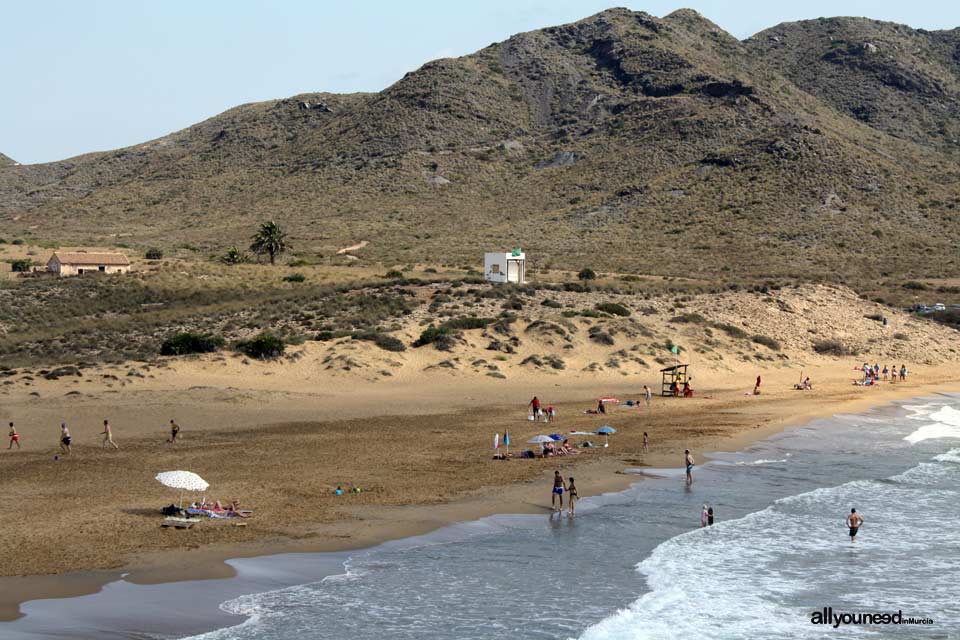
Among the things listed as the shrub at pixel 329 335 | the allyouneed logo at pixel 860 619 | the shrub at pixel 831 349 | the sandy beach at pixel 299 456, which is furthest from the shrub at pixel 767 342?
the allyouneed logo at pixel 860 619

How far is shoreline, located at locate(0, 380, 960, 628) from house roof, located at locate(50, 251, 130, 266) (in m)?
53.1

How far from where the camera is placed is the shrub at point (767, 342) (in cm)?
5644

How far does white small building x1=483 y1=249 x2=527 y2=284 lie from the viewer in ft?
218

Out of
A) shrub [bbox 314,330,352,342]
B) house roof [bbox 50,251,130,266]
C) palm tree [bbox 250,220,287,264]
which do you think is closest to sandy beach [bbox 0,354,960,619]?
shrub [bbox 314,330,352,342]

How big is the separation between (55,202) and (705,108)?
9360cm

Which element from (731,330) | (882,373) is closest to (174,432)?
(731,330)

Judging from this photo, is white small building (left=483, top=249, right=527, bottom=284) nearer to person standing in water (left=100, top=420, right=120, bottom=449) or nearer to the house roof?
the house roof

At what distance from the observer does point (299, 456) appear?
29141mm

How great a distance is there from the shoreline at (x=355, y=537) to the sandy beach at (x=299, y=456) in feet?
0.21

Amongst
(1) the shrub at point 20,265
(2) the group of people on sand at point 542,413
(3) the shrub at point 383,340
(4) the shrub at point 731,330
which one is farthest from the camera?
(1) the shrub at point 20,265

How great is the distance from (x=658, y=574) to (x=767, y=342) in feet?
129

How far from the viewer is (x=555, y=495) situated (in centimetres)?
2431

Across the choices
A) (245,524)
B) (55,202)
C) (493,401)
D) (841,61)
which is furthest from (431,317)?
(841,61)

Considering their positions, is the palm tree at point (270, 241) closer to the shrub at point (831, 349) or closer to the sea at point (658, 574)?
the shrub at point (831, 349)
